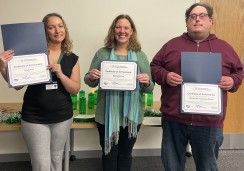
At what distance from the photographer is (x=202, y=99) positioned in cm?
210

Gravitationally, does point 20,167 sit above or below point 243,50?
below

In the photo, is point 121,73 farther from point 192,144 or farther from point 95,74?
point 192,144

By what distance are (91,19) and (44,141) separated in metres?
1.69

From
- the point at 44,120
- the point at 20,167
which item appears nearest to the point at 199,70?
the point at 44,120

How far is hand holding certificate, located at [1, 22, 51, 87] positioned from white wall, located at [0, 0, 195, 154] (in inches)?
49.5

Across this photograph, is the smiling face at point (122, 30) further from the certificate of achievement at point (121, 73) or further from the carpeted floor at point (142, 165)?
the carpeted floor at point (142, 165)

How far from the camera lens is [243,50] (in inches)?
145

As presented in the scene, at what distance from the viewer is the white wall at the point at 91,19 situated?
328cm

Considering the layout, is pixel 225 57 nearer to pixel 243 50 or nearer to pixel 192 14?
pixel 192 14

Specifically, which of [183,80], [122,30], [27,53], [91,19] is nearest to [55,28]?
[27,53]

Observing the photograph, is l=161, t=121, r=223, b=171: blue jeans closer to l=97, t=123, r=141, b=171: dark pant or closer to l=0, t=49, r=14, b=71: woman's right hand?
l=97, t=123, r=141, b=171: dark pant

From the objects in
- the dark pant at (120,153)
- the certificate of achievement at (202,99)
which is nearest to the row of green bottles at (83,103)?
the dark pant at (120,153)

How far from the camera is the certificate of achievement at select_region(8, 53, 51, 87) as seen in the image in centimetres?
209

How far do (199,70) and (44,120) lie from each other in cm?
114
